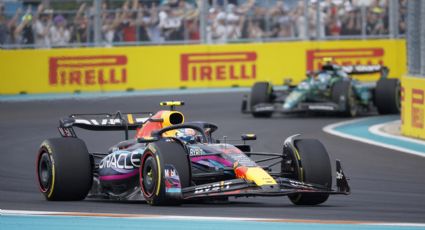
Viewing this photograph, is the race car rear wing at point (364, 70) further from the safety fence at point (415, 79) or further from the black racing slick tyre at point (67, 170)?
the black racing slick tyre at point (67, 170)

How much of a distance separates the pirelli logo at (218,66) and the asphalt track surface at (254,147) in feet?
3.73

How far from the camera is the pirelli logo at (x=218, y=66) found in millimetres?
31641

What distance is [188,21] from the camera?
3231cm

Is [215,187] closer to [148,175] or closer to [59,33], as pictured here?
[148,175]

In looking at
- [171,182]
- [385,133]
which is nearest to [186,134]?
[171,182]

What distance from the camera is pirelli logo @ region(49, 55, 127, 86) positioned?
3025cm

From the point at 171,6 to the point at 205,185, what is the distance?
20964 mm

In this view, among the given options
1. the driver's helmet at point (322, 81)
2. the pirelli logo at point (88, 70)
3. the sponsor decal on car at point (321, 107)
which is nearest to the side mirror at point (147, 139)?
the sponsor decal on car at point (321, 107)

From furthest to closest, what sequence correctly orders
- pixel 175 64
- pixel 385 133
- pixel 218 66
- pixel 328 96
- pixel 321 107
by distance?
pixel 218 66 → pixel 175 64 → pixel 328 96 → pixel 321 107 → pixel 385 133

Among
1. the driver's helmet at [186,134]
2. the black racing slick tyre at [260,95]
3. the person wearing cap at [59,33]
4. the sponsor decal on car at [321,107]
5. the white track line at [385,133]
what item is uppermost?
the person wearing cap at [59,33]

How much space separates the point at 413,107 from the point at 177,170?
991 cm

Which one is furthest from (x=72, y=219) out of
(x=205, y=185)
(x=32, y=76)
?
(x=32, y=76)

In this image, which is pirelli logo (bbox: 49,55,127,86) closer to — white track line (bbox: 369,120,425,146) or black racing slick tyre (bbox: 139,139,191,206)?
white track line (bbox: 369,120,425,146)

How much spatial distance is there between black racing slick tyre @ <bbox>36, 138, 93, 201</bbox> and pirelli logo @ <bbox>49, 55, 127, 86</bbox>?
17.8m
